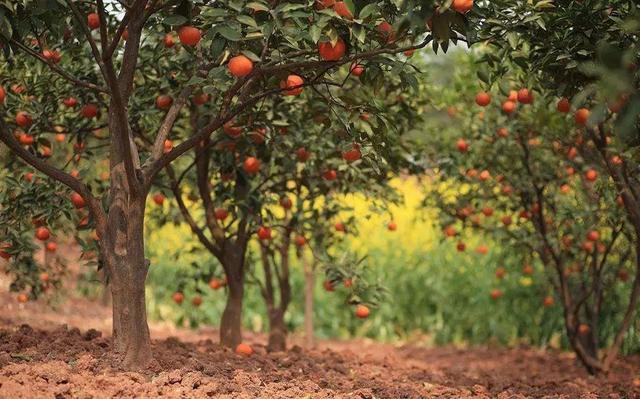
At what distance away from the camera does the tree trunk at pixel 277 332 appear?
551cm

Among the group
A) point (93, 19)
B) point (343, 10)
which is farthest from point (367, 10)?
point (93, 19)

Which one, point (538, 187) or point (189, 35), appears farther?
point (538, 187)

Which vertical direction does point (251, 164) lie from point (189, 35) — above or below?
below

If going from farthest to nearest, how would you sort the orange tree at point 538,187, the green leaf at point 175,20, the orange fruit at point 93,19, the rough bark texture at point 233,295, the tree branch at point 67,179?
1. the orange tree at point 538,187
2. the rough bark texture at point 233,295
3. the orange fruit at point 93,19
4. the tree branch at point 67,179
5. the green leaf at point 175,20

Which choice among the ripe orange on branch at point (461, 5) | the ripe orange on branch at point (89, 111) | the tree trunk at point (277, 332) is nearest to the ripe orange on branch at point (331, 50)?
the ripe orange on branch at point (461, 5)

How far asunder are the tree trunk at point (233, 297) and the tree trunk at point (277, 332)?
0.49 meters

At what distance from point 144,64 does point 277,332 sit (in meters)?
2.12

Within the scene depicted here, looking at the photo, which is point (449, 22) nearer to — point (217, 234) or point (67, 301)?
point (217, 234)

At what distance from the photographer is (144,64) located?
4.41 metres

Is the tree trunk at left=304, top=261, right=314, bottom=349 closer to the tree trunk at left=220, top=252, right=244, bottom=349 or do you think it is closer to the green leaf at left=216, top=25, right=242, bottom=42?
the tree trunk at left=220, top=252, right=244, bottom=349

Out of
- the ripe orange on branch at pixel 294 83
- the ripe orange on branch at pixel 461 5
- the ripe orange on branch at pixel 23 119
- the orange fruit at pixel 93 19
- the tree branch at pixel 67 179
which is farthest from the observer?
the ripe orange on branch at pixel 23 119

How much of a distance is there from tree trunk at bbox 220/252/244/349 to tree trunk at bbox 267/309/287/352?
486 mm

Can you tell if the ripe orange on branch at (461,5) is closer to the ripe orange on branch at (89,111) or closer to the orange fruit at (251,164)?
the orange fruit at (251,164)

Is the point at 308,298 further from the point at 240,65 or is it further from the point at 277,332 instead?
the point at 240,65
